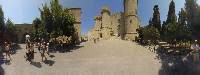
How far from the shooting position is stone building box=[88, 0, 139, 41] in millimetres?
74625

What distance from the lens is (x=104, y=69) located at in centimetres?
3262

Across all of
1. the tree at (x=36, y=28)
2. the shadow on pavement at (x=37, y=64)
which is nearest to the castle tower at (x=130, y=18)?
the tree at (x=36, y=28)

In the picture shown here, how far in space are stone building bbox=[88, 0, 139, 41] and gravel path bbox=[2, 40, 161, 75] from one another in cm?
3385

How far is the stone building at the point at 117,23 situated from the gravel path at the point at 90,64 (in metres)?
33.8

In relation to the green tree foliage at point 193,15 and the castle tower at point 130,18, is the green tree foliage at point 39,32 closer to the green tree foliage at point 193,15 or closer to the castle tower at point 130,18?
the green tree foliage at point 193,15

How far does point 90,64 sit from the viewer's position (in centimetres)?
3416

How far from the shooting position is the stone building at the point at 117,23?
74.6 m

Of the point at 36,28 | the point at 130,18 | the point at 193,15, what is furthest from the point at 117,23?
the point at 193,15

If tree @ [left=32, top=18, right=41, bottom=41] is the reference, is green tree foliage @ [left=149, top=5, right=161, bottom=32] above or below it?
above

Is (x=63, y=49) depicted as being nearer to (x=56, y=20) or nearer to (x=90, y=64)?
(x=56, y=20)

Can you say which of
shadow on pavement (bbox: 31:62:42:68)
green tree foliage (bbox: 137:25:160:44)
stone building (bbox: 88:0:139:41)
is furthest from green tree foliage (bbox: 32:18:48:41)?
stone building (bbox: 88:0:139:41)

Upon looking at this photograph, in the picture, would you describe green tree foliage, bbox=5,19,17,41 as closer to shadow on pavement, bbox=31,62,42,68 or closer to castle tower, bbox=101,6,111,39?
shadow on pavement, bbox=31,62,42,68

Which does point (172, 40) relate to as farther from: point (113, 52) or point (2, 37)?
point (2, 37)

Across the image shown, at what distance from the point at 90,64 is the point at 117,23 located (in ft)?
153
